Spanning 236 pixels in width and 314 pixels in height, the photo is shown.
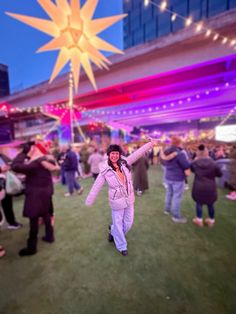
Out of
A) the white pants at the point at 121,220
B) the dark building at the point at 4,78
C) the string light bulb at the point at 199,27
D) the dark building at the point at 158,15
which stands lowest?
the white pants at the point at 121,220

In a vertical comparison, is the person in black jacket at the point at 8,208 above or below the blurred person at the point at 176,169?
below

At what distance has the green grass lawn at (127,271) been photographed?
5.94 feet

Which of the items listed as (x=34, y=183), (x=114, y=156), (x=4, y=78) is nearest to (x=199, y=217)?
(x=114, y=156)

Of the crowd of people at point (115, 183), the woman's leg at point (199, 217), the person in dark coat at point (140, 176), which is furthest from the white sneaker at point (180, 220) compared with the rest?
the person in dark coat at point (140, 176)

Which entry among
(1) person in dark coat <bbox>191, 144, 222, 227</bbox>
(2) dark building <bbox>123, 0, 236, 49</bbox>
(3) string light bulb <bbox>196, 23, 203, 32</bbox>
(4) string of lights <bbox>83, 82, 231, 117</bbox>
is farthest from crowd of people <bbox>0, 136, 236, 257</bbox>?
(2) dark building <bbox>123, 0, 236, 49</bbox>

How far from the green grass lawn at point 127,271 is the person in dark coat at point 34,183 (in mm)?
541

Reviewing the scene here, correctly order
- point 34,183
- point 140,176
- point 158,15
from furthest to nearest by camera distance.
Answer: point 158,15
point 140,176
point 34,183

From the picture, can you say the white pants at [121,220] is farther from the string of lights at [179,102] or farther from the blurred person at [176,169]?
the string of lights at [179,102]

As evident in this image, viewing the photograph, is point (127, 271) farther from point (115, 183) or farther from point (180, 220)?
point (180, 220)

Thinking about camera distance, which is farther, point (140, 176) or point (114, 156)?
point (140, 176)

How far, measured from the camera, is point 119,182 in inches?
77.2

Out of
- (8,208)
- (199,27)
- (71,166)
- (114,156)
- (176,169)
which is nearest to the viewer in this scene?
(114,156)

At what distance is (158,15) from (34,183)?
30961 mm

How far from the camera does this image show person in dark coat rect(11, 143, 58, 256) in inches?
98.7
